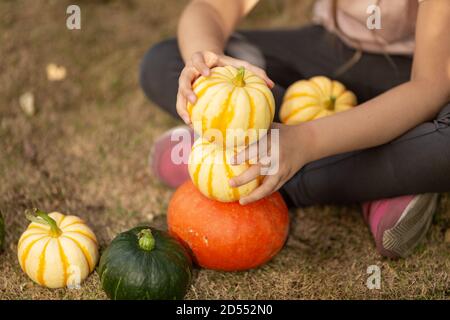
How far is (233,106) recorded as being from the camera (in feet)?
4.89

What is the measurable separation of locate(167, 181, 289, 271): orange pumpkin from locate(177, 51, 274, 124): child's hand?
1.04 ft

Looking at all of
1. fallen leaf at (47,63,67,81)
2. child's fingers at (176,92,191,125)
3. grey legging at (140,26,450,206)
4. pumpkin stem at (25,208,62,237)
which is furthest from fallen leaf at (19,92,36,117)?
child's fingers at (176,92,191,125)

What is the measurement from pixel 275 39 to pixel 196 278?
1072 millimetres

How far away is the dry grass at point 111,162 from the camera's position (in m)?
1.89

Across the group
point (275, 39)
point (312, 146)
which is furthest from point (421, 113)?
point (275, 39)

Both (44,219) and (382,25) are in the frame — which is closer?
(44,219)

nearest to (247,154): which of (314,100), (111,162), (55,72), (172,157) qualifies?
(314,100)

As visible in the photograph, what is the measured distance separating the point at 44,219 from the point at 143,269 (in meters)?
0.34

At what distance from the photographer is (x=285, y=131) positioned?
63.8 inches

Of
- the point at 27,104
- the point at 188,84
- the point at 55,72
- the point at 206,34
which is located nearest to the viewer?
the point at 188,84

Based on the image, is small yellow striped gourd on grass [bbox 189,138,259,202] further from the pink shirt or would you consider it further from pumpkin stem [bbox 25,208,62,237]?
the pink shirt

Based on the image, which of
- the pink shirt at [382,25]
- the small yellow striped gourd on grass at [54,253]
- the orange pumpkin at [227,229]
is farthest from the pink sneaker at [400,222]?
the small yellow striped gourd on grass at [54,253]

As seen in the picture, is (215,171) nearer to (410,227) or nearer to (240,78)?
(240,78)

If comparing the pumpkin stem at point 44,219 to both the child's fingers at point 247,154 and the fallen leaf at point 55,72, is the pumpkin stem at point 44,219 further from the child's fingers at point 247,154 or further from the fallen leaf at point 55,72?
the fallen leaf at point 55,72
